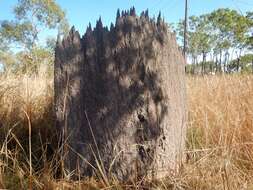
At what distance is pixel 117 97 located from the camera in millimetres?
1784

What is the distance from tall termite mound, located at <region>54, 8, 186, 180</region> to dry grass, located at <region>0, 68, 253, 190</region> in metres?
0.14

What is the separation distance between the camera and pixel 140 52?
179 cm

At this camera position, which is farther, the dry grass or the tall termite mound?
the tall termite mound

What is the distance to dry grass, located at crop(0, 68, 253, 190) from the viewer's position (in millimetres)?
1577

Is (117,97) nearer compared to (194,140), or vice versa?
A: (117,97)

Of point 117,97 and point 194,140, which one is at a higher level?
point 117,97

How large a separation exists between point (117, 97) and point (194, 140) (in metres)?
0.73

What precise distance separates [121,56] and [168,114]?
16.5 inches

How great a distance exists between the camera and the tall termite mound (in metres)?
1.78

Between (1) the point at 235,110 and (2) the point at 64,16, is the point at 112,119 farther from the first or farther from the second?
(2) the point at 64,16

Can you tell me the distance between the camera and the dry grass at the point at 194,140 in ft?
5.17

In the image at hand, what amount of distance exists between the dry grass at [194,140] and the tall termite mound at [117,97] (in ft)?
0.45

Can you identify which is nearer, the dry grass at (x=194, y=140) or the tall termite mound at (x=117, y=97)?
the dry grass at (x=194, y=140)

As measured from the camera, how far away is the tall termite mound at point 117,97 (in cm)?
178
